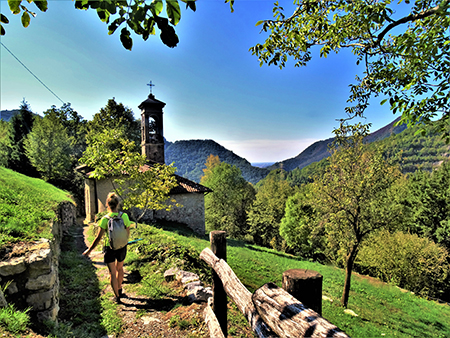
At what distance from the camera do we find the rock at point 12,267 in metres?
3.49

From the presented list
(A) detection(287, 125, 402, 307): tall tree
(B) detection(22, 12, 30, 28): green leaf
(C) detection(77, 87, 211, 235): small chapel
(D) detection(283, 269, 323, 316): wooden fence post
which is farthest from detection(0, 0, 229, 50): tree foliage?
(C) detection(77, 87, 211, 235): small chapel

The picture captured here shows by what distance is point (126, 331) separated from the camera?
12.9ft

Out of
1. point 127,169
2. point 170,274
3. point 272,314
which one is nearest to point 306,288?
point 272,314

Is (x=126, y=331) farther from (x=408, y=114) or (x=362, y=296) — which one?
→ (x=362, y=296)

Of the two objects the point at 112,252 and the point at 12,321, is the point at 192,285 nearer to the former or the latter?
the point at 112,252

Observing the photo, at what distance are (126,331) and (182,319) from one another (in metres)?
0.95

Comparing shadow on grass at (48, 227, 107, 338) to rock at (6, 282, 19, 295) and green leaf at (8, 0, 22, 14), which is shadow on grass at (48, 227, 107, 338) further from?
green leaf at (8, 0, 22, 14)

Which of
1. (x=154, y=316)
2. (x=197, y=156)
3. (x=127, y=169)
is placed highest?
(x=197, y=156)

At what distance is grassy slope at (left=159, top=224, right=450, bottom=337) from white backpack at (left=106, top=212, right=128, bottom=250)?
A: 14.5 ft

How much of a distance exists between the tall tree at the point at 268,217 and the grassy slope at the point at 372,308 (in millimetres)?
18682

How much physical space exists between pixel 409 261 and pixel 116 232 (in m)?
23.4

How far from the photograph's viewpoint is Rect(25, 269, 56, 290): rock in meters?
3.62

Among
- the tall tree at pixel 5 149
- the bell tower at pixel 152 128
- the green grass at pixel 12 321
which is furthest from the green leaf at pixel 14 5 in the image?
the tall tree at pixel 5 149

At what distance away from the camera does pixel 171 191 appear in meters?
17.2
